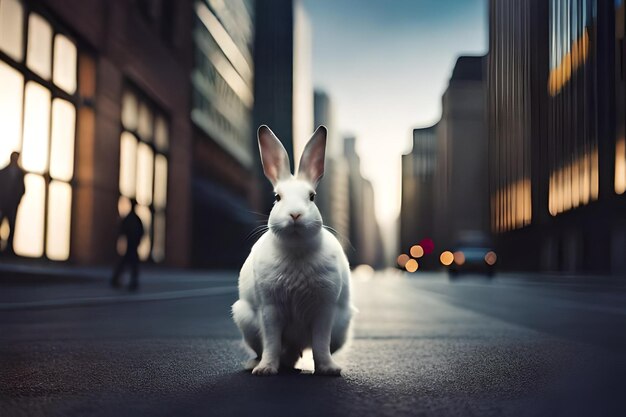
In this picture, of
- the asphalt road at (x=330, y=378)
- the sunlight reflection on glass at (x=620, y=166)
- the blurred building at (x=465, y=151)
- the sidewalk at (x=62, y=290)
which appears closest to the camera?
the asphalt road at (x=330, y=378)

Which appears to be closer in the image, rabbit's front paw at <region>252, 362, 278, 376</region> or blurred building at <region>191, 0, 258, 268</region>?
rabbit's front paw at <region>252, 362, 278, 376</region>

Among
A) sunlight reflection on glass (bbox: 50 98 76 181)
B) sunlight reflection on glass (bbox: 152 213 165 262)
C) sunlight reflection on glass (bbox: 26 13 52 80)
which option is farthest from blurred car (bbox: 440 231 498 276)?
sunlight reflection on glass (bbox: 26 13 52 80)

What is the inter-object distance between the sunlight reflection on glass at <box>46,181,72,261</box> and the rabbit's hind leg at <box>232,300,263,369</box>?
16895mm

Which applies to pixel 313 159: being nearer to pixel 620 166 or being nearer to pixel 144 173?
pixel 144 173

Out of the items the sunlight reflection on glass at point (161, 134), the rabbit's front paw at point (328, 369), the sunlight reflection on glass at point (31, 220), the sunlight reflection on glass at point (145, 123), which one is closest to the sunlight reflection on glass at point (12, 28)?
the sunlight reflection on glass at point (31, 220)

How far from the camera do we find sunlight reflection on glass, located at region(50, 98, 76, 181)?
21016mm

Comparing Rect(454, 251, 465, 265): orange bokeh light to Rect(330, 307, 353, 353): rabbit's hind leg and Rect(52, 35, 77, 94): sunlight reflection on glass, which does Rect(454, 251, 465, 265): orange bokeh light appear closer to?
Rect(52, 35, 77, 94): sunlight reflection on glass

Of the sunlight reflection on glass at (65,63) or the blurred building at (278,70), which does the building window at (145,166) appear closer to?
the sunlight reflection on glass at (65,63)

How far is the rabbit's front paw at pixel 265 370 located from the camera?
15.3ft

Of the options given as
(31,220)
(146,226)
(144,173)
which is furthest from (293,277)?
(146,226)

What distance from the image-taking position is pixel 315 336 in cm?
463

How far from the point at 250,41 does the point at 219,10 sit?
15.5 m

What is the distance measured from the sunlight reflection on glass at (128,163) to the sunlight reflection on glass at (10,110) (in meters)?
7.40

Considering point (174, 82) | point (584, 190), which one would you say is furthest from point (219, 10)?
point (584, 190)
